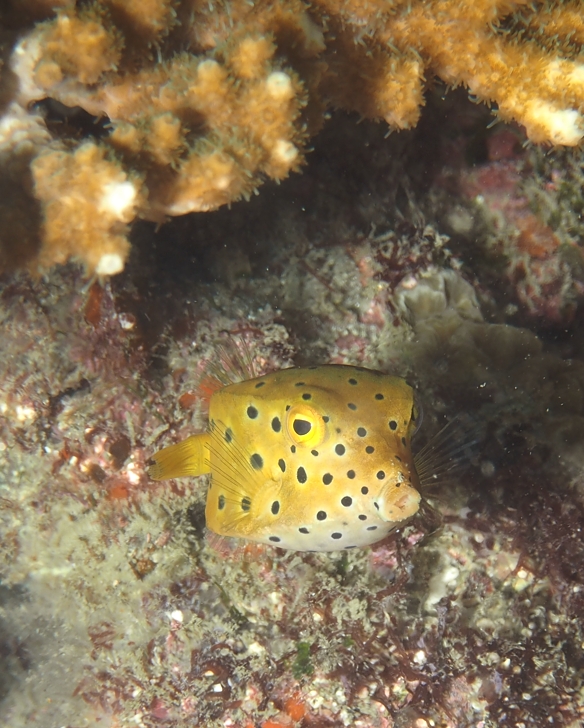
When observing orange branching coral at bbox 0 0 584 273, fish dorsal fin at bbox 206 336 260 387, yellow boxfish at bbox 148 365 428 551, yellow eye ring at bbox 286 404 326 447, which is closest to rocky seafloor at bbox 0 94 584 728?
fish dorsal fin at bbox 206 336 260 387

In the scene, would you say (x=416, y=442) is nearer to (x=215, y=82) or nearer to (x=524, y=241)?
(x=524, y=241)

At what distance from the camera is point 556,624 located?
10.2ft

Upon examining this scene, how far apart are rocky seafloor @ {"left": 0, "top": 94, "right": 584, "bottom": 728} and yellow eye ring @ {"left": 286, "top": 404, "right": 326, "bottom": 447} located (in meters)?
1.14

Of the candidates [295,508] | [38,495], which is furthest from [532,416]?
[38,495]

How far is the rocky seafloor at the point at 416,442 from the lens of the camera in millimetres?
3156

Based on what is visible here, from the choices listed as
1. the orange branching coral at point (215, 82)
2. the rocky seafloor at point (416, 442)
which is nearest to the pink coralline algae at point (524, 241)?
the rocky seafloor at point (416, 442)

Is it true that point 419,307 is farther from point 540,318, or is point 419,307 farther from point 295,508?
point 295,508

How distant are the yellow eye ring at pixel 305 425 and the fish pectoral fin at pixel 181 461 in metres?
0.81

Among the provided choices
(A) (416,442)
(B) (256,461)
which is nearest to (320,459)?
(B) (256,461)

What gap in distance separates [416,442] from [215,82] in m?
2.31

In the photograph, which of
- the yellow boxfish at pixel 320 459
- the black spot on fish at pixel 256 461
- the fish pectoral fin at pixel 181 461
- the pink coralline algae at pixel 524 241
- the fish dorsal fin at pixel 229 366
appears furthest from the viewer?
the pink coralline algae at pixel 524 241

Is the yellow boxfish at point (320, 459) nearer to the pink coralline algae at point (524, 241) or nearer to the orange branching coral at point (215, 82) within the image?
the orange branching coral at point (215, 82)

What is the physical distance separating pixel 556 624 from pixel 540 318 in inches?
89.6

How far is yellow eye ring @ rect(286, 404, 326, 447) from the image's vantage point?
229cm
